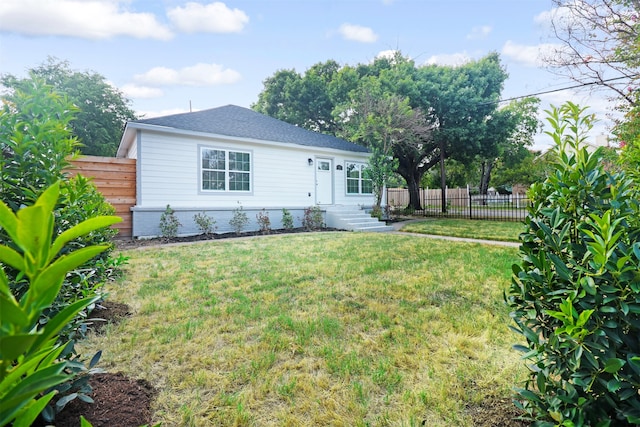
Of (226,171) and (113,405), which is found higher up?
(226,171)

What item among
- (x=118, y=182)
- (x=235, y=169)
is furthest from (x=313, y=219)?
(x=118, y=182)

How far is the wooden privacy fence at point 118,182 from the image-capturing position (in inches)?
341

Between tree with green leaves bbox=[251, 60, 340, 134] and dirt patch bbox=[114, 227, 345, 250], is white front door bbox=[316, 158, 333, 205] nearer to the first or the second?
dirt patch bbox=[114, 227, 345, 250]

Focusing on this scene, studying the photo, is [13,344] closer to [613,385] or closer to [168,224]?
[613,385]

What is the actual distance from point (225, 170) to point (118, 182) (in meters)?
3.06

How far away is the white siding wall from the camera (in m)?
9.19

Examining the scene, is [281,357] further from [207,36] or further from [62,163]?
[207,36]

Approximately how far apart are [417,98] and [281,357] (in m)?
14.6

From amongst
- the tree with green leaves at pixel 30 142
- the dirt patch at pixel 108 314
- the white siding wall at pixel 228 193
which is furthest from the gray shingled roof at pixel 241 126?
the tree with green leaves at pixel 30 142

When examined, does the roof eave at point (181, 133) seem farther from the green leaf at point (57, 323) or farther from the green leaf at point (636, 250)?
the green leaf at point (636, 250)

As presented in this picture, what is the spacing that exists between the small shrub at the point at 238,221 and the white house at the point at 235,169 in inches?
6.3

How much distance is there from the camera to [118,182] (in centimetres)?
895

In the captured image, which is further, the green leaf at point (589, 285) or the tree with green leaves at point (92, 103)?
the tree with green leaves at point (92, 103)

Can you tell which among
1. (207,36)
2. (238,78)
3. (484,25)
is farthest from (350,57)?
(207,36)
